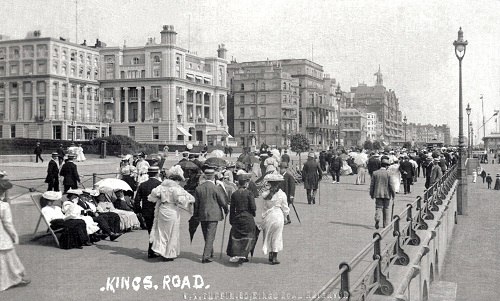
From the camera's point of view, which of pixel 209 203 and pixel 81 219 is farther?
pixel 81 219

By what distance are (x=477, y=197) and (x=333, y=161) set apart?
16132 millimetres

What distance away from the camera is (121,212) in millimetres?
11742

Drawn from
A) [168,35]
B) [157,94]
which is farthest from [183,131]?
[168,35]

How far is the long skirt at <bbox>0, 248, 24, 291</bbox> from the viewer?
702 centimetres

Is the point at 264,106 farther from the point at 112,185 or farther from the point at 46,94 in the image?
the point at 112,185

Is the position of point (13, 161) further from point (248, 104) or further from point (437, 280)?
point (248, 104)

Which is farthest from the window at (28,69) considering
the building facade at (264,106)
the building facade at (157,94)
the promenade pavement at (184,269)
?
the promenade pavement at (184,269)

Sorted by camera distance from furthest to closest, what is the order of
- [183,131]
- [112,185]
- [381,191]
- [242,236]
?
[183,131]
[381,191]
[112,185]
[242,236]

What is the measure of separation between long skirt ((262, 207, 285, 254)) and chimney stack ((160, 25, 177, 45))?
215ft

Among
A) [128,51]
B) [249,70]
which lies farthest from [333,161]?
[249,70]

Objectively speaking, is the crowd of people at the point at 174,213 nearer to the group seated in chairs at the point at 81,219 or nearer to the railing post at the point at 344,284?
the group seated in chairs at the point at 81,219

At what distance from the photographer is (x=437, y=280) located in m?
15.0

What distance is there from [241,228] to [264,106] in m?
79.5

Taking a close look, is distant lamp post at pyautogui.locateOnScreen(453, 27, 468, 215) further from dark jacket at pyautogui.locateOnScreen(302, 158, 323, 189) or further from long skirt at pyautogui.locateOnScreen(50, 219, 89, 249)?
long skirt at pyautogui.locateOnScreen(50, 219, 89, 249)
